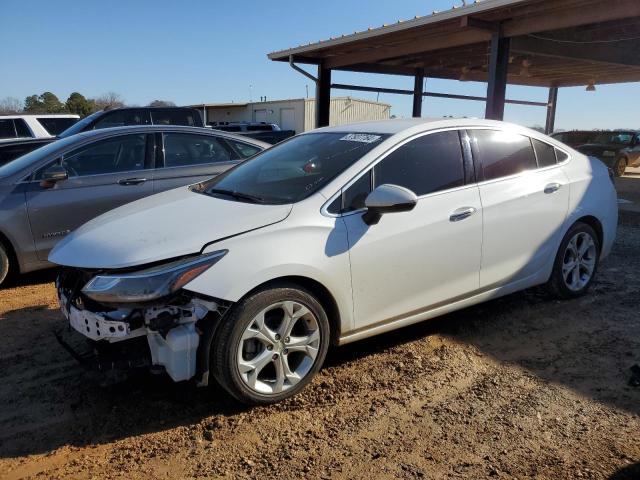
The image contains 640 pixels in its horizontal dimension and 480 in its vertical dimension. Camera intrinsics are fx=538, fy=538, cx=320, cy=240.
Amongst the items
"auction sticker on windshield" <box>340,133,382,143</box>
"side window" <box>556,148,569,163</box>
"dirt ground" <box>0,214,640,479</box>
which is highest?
"auction sticker on windshield" <box>340,133,382,143</box>

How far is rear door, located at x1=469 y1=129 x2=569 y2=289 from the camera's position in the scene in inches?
155

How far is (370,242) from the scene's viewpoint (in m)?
3.28

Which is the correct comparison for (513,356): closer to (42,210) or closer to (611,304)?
(611,304)

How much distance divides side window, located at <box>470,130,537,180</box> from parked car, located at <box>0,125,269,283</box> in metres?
3.26

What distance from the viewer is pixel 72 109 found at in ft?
135

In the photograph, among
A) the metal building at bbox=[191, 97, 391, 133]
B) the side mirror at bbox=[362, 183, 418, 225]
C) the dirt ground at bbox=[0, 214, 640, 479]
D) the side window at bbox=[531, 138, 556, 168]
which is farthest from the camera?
the metal building at bbox=[191, 97, 391, 133]

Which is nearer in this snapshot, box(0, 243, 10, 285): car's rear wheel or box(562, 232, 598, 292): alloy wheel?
box(562, 232, 598, 292): alloy wheel

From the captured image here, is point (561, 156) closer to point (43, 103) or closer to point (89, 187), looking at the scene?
point (89, 187)

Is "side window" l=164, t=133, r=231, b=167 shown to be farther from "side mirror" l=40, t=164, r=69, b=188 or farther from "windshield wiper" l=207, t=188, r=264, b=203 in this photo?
"windshield wiper" l=207, t=188, r=264, b=203

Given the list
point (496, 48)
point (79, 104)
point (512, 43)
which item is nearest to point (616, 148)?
point (512, 43)

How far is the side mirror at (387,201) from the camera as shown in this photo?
3.18 m

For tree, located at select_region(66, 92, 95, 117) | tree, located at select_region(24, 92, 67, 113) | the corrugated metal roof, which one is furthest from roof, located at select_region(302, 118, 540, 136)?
tree, located at select_region(24, 92, 67, 113)

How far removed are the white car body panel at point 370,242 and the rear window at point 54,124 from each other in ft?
36.9

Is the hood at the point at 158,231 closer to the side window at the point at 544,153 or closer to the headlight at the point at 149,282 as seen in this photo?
the headlight at the point at 149,282
